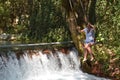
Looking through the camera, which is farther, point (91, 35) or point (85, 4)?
point (85, 4)

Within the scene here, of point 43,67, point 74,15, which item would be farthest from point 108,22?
point 43,67

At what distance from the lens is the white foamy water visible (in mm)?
17516

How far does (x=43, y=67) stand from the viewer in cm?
1886

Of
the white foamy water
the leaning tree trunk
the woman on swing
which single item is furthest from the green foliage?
the white foamy water

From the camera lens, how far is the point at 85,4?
20141mm

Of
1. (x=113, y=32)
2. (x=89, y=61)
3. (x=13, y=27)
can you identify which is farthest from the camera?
(x=13, y=27)

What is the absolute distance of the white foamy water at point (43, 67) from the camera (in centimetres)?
1752

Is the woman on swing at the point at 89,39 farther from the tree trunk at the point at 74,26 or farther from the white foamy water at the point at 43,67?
the tree trunk at the point at 74,26

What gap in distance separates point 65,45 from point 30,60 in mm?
2727

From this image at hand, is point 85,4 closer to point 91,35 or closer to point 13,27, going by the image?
point 91,35

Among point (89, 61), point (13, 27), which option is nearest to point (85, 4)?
point (89, 61)

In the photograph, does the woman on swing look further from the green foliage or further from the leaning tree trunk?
the green foliage

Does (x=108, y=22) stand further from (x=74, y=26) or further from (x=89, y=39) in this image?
(x=89, y=39)

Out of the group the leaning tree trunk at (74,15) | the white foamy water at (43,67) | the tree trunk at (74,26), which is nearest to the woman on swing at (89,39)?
the white foamy water at (43,67)
